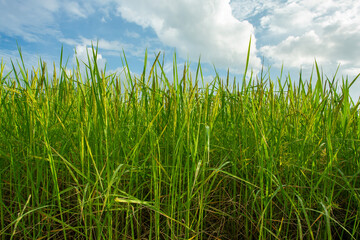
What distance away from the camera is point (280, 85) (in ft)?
6.46

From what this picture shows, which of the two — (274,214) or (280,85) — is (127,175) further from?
(280,85)

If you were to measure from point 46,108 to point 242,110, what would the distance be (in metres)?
1.00

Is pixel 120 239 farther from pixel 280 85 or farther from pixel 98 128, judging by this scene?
pixel 280 85

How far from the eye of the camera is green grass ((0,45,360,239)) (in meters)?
1.22

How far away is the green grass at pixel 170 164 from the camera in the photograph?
4.00 feet

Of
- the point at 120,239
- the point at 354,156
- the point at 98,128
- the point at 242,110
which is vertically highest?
the point at 242,110

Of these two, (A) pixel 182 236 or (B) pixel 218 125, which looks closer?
(A) pixel 182 236

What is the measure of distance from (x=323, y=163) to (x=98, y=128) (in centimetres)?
135

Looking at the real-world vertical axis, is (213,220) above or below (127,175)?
below

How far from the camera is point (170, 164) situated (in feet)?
4.80

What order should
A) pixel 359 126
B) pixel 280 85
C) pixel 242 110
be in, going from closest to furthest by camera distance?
pixel 242 110, pixel 359 126, pixel 280 85

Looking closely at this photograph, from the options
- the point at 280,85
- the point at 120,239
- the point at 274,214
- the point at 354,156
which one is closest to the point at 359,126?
the point at 354,156

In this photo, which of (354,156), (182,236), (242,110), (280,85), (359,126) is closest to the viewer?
(182,236)

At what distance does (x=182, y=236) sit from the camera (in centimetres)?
133
